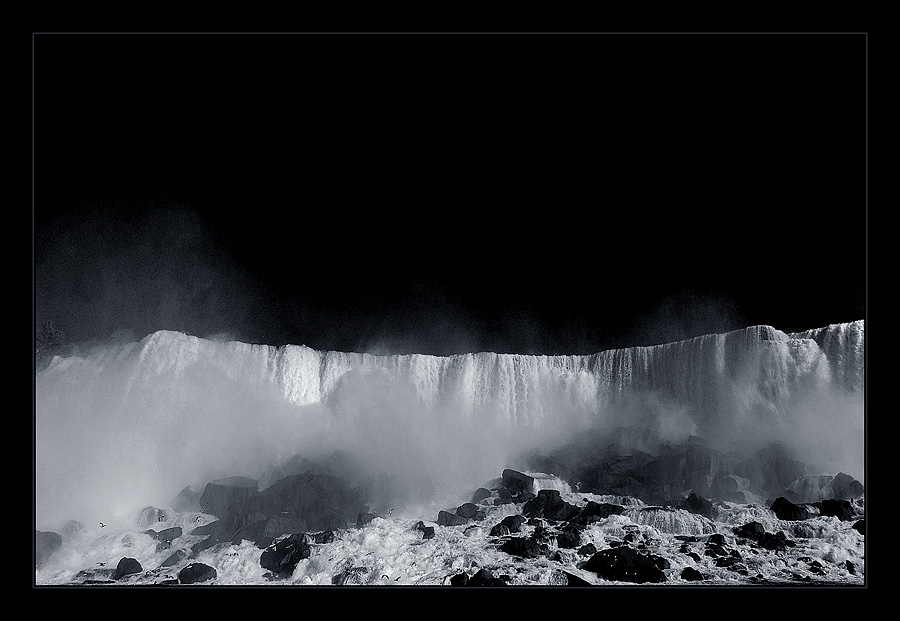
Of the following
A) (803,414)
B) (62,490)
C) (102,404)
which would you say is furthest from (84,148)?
(803,414)

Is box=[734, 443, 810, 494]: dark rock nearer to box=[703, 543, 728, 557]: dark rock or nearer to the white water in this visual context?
the white water

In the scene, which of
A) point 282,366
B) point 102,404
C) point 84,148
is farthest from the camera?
point 282,366

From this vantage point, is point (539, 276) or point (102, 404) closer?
point (102, 404)

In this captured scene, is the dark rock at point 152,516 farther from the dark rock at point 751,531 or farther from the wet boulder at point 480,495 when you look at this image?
the dark rock at point 751,531

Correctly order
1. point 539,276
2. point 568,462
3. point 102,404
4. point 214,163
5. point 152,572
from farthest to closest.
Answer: point 539,276
point 568,462
point 214,163
point 102,404
point 152,572

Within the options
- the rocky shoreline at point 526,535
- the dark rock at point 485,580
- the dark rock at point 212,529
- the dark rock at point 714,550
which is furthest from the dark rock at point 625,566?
the dark rock at point 212,529

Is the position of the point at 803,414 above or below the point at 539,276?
below

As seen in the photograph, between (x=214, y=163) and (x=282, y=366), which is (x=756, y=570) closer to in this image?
(x=282, y=366)
